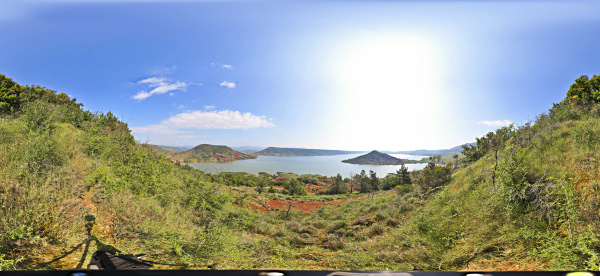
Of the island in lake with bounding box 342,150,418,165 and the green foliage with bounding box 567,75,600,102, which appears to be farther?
the island in lake with bounding box 342,150,418,165

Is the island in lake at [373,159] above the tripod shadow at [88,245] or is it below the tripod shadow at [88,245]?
below

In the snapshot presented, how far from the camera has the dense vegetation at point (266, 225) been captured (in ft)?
10.2

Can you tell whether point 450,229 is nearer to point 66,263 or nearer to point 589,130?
point 589,130

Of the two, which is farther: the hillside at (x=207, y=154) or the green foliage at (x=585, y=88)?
the hillside at (x=207, y=154)

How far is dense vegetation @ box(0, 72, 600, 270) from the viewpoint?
122 inches

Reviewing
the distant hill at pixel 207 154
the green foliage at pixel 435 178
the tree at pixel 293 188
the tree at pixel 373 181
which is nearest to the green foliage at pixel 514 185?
the green foliage at pixel 435 178

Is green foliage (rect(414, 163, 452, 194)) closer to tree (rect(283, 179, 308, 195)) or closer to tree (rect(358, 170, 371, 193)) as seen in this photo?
tree (rect(283, 179, 308, 195))

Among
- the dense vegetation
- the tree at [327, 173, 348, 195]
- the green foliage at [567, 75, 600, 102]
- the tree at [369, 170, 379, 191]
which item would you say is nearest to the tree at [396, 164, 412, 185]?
the tree at [369, 170, 379, 191]

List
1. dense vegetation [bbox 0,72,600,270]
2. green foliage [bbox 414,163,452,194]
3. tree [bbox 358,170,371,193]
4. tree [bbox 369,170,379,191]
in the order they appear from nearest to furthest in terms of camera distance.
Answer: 1. dense vegetation [bbox 0,72,600,270]
2. green foliage [bbox 414,163,452,194]
3. tree [bbox 369,170,379,191]
4. tree [bbox 358,170,371,193]

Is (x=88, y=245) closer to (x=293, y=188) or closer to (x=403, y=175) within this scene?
(x=293, y=188)

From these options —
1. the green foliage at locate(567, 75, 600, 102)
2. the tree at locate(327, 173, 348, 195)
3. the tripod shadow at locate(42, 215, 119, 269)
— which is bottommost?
the tree at locate(327, 173, 348, 195)

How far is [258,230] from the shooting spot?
6.46 m

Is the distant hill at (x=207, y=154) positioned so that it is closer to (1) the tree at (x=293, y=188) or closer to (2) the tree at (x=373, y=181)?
(1) the tree at (x=293, y=188)

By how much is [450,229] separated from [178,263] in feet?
19.6
